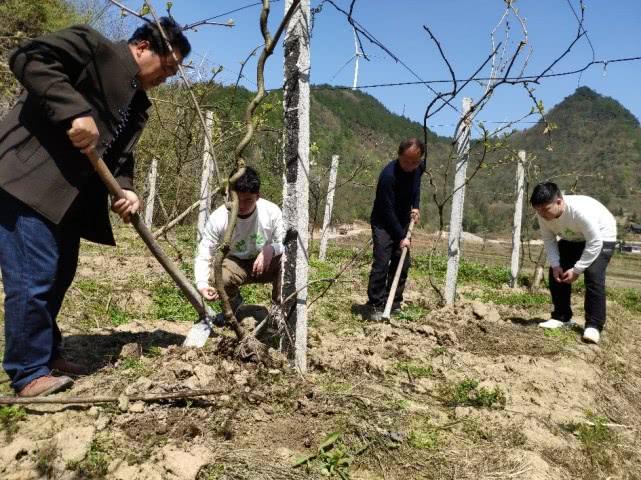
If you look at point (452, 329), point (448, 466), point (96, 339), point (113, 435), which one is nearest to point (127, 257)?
point (96, 339)

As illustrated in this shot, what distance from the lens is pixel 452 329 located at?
443 centimetres

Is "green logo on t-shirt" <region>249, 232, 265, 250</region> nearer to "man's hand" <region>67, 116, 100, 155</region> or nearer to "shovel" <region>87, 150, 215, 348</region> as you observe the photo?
"shovel" <region>87, 150, 215, 348</region>

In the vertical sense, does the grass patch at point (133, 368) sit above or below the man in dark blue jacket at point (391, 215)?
below

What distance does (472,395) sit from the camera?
314 cm

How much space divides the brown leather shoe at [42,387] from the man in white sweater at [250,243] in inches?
54.0

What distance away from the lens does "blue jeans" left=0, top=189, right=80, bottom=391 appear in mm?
2328

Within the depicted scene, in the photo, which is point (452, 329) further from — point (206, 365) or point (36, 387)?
point (36, 387)

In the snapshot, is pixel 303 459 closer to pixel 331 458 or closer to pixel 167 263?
pixel 331 458

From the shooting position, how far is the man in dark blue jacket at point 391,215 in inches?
189

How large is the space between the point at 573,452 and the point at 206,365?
1961 mm

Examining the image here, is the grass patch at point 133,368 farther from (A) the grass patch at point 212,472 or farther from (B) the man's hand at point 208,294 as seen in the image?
(A) the grass patch at point 212,472

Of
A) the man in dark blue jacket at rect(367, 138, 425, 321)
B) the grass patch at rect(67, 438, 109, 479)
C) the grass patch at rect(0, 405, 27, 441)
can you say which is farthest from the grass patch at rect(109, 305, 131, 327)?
the man in dark blue jacket at rect(367, 138, 425, 321)

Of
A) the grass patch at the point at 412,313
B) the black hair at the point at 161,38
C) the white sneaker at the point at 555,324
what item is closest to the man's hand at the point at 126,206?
the black hair at the point at 161,38

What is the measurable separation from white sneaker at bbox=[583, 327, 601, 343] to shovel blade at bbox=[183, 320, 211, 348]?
3509 millimetres
